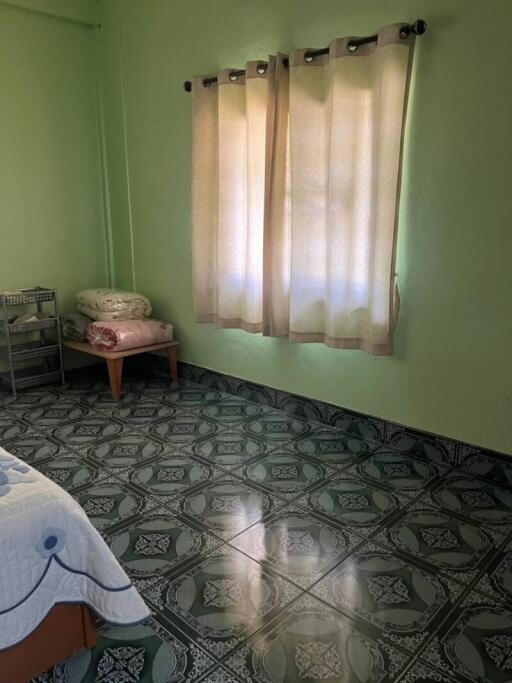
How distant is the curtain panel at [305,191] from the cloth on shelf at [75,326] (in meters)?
1.00

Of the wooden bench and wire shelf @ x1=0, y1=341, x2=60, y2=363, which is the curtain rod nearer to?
the wooden bench

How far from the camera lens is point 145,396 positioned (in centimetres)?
376

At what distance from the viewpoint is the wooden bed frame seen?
1.37m

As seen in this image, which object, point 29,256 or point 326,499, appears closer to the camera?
point 326,499

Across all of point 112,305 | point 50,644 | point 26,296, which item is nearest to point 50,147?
point 26,296

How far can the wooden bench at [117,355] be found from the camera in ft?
12.1

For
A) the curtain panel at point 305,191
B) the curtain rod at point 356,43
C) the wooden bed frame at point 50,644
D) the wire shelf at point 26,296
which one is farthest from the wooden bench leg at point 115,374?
the wooden bed frame at point 50,644

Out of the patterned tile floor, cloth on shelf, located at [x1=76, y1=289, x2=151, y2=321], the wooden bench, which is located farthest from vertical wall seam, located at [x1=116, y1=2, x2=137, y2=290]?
the patterned tile floor

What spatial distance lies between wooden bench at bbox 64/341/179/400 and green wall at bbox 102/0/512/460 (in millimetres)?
401

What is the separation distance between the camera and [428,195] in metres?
2.57

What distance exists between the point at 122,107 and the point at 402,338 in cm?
274

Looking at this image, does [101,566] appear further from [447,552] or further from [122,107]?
[122,107]

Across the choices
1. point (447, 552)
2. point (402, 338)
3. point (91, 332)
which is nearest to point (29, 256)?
point (91, 332)

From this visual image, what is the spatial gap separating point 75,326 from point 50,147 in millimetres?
1311
